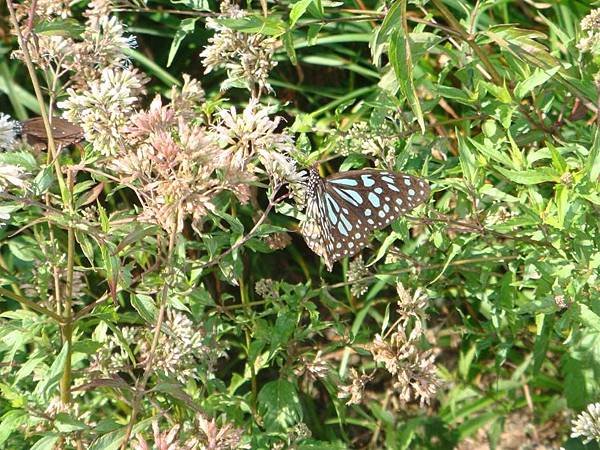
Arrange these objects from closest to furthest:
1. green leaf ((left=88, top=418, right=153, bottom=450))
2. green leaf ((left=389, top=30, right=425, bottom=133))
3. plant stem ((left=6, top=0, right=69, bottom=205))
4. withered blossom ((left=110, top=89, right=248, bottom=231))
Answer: withered blossom ((left=110, top=89, right=248, bottom=231)), green leaf ((left=389, top=30, right=425, bottom=133)), plant stem ((left=6, top=0, right=69, bottom=205)), green leaf ((left=88, top=418, right=153, bottom=450))

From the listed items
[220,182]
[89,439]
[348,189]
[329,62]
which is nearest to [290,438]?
[89,439]

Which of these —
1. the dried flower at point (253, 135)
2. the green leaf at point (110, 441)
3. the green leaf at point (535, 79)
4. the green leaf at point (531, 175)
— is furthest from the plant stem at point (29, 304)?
the green leaf at point (535, 79)

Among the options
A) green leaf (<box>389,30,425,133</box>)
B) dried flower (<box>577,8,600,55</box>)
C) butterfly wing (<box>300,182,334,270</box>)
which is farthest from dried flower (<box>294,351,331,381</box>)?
dried flower (<box>577,8,600,55</box>)

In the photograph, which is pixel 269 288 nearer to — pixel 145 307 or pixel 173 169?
pixel 145 307

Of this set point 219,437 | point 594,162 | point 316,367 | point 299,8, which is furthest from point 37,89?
point 594,162

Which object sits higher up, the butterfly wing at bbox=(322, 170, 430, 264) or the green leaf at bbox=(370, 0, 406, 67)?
the green leaf at bbox=(370, 0, 406, 67)

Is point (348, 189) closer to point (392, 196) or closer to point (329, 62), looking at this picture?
point (392, 196)

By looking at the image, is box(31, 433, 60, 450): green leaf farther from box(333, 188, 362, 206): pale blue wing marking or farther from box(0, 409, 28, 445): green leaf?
box(333, 188, 362, 206): pale blue wing marking
